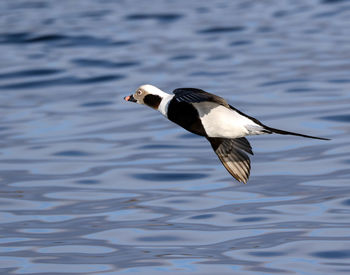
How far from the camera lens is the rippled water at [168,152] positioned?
805 centimetres

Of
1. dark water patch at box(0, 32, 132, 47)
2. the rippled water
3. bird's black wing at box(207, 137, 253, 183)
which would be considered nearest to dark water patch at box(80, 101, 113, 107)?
the rippled water

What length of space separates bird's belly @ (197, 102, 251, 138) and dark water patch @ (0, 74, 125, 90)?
1007cm

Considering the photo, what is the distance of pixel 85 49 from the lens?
2077 cm

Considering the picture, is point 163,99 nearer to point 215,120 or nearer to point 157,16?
point 215,120

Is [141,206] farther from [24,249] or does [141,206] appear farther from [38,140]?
[38,140]

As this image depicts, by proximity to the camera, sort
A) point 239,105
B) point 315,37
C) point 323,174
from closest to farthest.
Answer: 1. point 323,174
2. point 239,105
3. point 315,37

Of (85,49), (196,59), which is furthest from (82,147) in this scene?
(85,49)

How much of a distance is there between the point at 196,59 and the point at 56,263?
1148cm

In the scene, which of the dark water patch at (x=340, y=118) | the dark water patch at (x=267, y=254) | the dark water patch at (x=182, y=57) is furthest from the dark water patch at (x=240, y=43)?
the dark water patch at (x=267, y=254)

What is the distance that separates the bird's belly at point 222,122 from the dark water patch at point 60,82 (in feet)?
33.1

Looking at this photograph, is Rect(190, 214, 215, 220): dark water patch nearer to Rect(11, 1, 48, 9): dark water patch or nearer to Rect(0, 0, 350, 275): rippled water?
Rect(0, 0, 350, 275): rippled water

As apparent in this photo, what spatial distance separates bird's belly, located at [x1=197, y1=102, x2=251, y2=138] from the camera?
23.0 feet

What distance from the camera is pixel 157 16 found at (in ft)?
78.1

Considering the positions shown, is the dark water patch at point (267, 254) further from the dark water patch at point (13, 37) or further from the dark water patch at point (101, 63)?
the dark water patch at point (13, 37)
